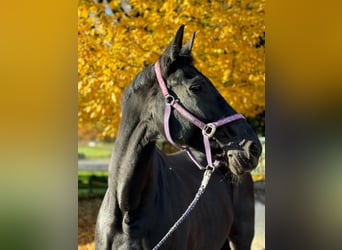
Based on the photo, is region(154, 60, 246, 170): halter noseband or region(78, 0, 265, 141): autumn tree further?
region(78, 0, 265, 141): autumn tree

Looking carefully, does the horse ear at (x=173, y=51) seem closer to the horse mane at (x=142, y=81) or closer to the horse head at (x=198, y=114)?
the horse head at (x=198, y=114)

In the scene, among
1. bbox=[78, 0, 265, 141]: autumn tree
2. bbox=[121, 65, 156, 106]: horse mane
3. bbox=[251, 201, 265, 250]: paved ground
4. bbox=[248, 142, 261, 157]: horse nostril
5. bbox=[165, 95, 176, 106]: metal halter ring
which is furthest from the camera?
bbox=[251, 201, 265, 250]: paved ground

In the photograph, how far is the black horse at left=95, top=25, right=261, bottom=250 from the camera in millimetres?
2527

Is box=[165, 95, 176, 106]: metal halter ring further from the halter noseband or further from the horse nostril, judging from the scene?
the horse nostril

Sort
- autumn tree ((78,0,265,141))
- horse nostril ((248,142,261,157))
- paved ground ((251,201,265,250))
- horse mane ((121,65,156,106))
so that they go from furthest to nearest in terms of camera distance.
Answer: paved ground ((251,201,265,250)), autumn tree ((78,0,265,141)), horse mane ((121,65,156,106)), horse nostril ((248,142,261,157))

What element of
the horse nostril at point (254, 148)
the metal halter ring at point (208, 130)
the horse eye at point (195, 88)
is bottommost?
the horse nostril at point (254, 148)

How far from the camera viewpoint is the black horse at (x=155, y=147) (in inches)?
99.5

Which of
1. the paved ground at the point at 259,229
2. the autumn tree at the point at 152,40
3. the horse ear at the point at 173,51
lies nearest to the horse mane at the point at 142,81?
the horse ear at the point at 173,51

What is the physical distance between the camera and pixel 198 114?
100 inches

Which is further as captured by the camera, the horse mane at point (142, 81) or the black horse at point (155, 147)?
the horse mane at point (142, 81)

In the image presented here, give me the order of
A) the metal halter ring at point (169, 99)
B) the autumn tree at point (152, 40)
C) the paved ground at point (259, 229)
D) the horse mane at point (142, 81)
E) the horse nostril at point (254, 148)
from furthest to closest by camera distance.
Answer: the paved ground at point (259, 229) < the autumn tree at point (152, 40) < the horse mane at point (142, 81) < the metal halter ring at point (169, 99) < the horse nostril at point (254, 148)

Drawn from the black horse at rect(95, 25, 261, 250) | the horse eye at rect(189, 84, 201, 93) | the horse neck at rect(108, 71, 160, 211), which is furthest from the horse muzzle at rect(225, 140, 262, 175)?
the horse neck at rect(108, 71, 160, 211)
